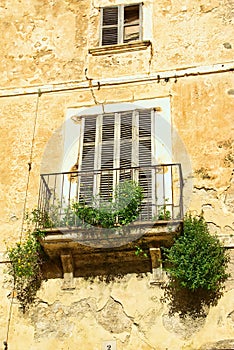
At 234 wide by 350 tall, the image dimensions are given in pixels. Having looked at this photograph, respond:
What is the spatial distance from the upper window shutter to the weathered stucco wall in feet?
0.45

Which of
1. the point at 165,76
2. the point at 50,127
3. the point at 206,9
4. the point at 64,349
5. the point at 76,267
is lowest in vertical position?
the point at 64,349

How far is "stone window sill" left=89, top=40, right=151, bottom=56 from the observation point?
1106 centimetres

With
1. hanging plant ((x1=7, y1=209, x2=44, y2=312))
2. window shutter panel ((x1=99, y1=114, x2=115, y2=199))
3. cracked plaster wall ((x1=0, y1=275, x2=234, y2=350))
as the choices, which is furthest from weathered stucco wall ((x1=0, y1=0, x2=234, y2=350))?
window shutter panel ((x1=99, y1=114, x2=115, y2=199))

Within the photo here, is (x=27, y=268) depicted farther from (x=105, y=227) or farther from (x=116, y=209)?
(x=116, y=209)

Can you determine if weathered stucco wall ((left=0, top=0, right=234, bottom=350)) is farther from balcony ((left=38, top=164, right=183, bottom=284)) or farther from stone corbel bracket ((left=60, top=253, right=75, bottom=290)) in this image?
balcony ((left=38, top=164, right=183, bottom=284))

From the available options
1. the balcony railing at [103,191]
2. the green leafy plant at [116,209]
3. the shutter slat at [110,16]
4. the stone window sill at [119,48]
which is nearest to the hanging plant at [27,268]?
the balcony railing at [103,191]

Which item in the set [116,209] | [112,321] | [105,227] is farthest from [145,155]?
[112,321]

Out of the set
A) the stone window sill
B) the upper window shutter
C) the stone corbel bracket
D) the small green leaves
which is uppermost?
the upper window shutter

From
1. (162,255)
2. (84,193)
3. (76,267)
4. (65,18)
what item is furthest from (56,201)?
(65,18)

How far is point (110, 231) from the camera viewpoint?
8922 millimetres

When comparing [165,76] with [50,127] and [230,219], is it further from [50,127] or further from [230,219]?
[230,219]

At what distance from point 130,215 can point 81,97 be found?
2.60m

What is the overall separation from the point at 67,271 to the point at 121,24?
15.0 feet

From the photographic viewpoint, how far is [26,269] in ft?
29.7
